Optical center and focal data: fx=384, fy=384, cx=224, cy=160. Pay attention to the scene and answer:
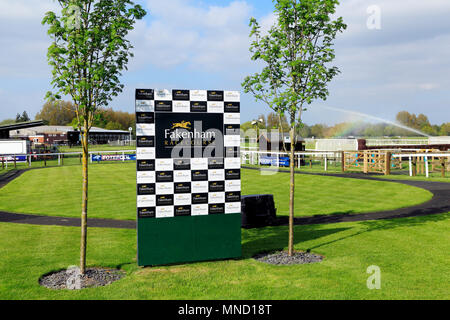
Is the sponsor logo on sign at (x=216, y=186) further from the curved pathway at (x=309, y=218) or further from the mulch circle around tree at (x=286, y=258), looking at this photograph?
the curved pathway at (x=309, y=218)

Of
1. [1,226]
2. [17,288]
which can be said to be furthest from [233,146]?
[1,226]

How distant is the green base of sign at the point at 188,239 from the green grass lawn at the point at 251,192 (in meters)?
5.20

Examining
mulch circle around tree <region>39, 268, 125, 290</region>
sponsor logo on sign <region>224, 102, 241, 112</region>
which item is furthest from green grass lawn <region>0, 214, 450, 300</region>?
sponsor logo on sign <region>224, 102, 241, 112</region>

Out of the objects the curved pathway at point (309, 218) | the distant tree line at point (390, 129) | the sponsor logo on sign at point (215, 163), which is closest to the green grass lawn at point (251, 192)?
the curved pathway at point (309, 218)

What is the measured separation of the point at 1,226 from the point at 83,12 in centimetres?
766

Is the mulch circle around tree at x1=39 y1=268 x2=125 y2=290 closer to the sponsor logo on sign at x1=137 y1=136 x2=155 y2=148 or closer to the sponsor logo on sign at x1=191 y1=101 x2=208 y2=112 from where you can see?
the sponsor logo on sign at x1=137 y1=136 x2=155 y2=148

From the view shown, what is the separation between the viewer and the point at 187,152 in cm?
773

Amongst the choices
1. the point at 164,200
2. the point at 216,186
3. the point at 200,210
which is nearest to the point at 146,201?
the point at 164,200

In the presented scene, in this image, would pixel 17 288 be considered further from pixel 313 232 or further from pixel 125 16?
pixel 313 232

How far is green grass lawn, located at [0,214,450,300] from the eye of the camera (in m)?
6.11

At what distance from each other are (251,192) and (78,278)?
40.3 feet

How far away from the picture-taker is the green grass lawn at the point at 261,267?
6.11 meters

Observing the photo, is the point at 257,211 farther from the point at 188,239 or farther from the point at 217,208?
the point at 188,239
